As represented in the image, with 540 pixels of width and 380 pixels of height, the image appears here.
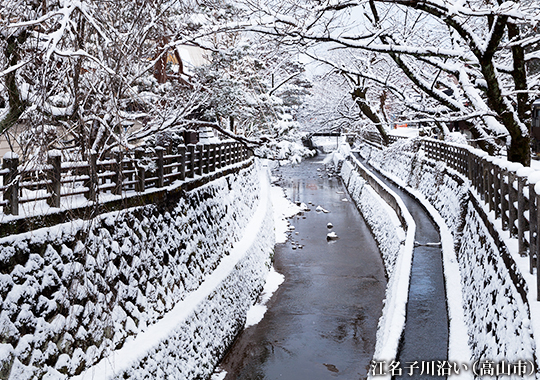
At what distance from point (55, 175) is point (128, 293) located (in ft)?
11.2

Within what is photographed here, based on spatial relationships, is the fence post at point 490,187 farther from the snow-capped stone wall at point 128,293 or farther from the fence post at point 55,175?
the fence post at point 55,175

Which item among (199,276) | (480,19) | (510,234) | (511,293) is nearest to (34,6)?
(511,293)

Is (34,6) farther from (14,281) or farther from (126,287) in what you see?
(126,287)

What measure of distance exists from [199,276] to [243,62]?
8837mm

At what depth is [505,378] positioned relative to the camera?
18.7 ft

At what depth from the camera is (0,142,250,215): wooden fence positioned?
650cm

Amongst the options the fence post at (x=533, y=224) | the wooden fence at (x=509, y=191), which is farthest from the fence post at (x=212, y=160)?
the fence post at (x=533, y=224)

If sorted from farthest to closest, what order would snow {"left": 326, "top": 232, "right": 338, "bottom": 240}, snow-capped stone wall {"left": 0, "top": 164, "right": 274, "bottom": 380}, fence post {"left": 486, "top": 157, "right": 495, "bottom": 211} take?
1. snow {"left": 326, "top": 232, "right": 338, "bottom": 240}
2. fence post {"left": 486, "top": 157, "right": 495, "bottom": 211}
3. snow-capped stone wall {"left": 0, "top": 164, "right": 274, "bottom": 380}

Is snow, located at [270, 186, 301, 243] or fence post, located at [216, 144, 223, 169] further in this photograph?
snow, located at [270, 186, 301, 243]

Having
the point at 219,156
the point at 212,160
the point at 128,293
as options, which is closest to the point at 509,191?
the point at 128,293

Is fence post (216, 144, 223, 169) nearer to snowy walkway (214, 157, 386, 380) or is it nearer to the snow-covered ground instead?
snowy walkway (214, 157, 386, 380)

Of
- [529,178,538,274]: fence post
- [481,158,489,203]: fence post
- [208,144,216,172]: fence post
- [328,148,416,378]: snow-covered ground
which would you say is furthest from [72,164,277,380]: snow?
[481,158,489,203]: fence post

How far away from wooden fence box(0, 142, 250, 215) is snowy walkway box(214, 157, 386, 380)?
5.00 m

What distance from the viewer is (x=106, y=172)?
32.0 ft
